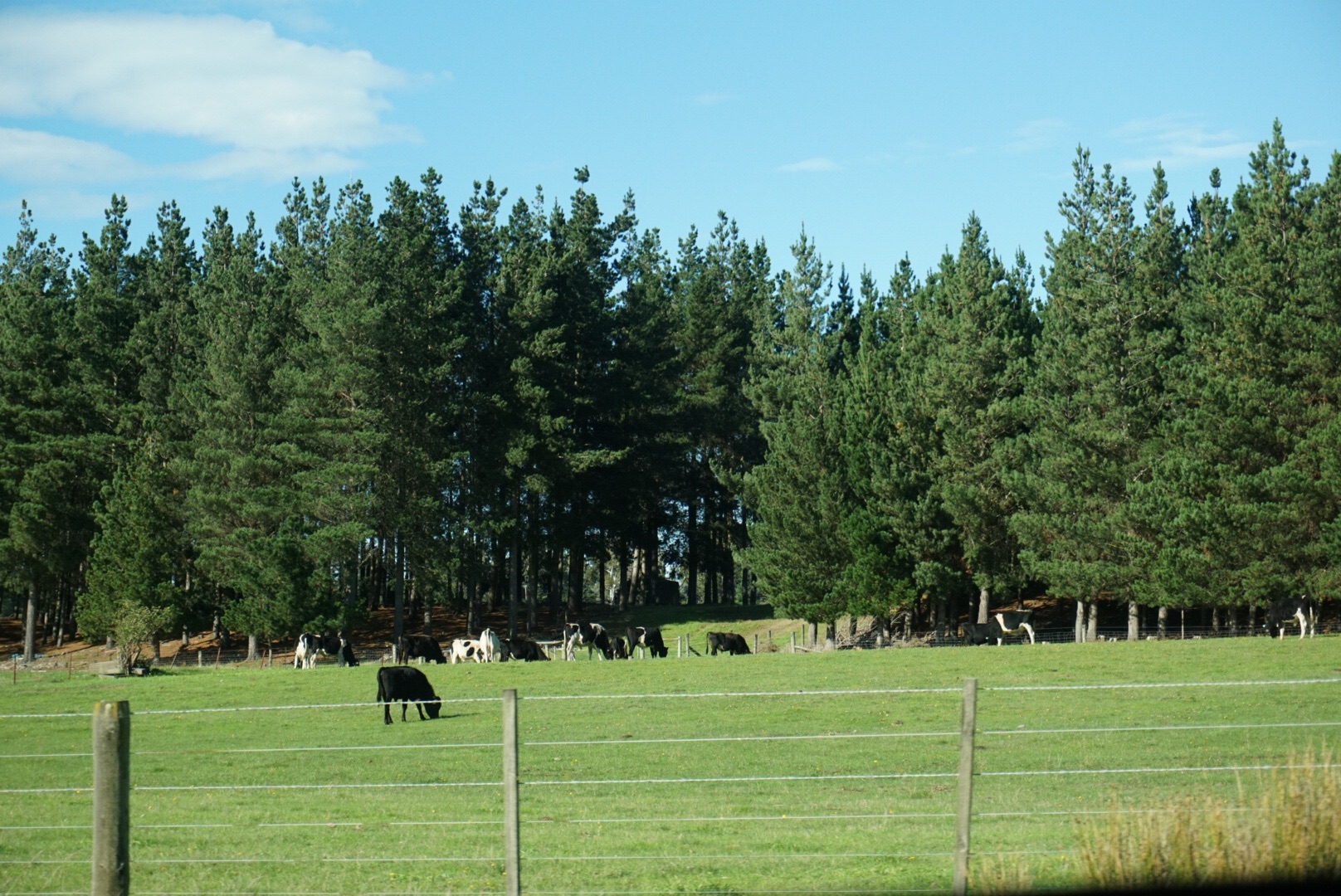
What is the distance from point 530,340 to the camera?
210ft

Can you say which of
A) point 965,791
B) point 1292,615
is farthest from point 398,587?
point 965,791

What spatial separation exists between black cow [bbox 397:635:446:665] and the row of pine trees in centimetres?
1194

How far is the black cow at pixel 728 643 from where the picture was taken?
47312mm

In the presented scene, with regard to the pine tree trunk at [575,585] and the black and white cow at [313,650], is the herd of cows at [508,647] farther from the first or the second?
the pine tree trunk at [575,585]

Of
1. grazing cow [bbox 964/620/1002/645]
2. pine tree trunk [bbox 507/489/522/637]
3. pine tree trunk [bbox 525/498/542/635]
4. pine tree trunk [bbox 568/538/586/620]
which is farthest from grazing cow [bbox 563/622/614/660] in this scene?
pine tree trunk [bbox 568/538/586/620]

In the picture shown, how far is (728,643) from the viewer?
47.6 m

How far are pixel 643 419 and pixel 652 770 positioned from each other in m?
52.8

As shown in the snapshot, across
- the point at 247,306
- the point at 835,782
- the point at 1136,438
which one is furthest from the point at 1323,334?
the point at 247,306

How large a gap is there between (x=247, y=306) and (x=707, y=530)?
29.2 m

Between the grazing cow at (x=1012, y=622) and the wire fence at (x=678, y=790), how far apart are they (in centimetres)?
2136

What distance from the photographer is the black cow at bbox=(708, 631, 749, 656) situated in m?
47.3

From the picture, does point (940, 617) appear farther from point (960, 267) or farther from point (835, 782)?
point (835, 782)

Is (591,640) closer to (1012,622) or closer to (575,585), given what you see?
(1012,622)

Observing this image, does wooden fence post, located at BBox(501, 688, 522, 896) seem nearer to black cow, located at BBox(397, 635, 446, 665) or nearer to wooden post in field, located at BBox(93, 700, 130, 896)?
wooden post in field, located at BBox(93, 700, 130, 896)
